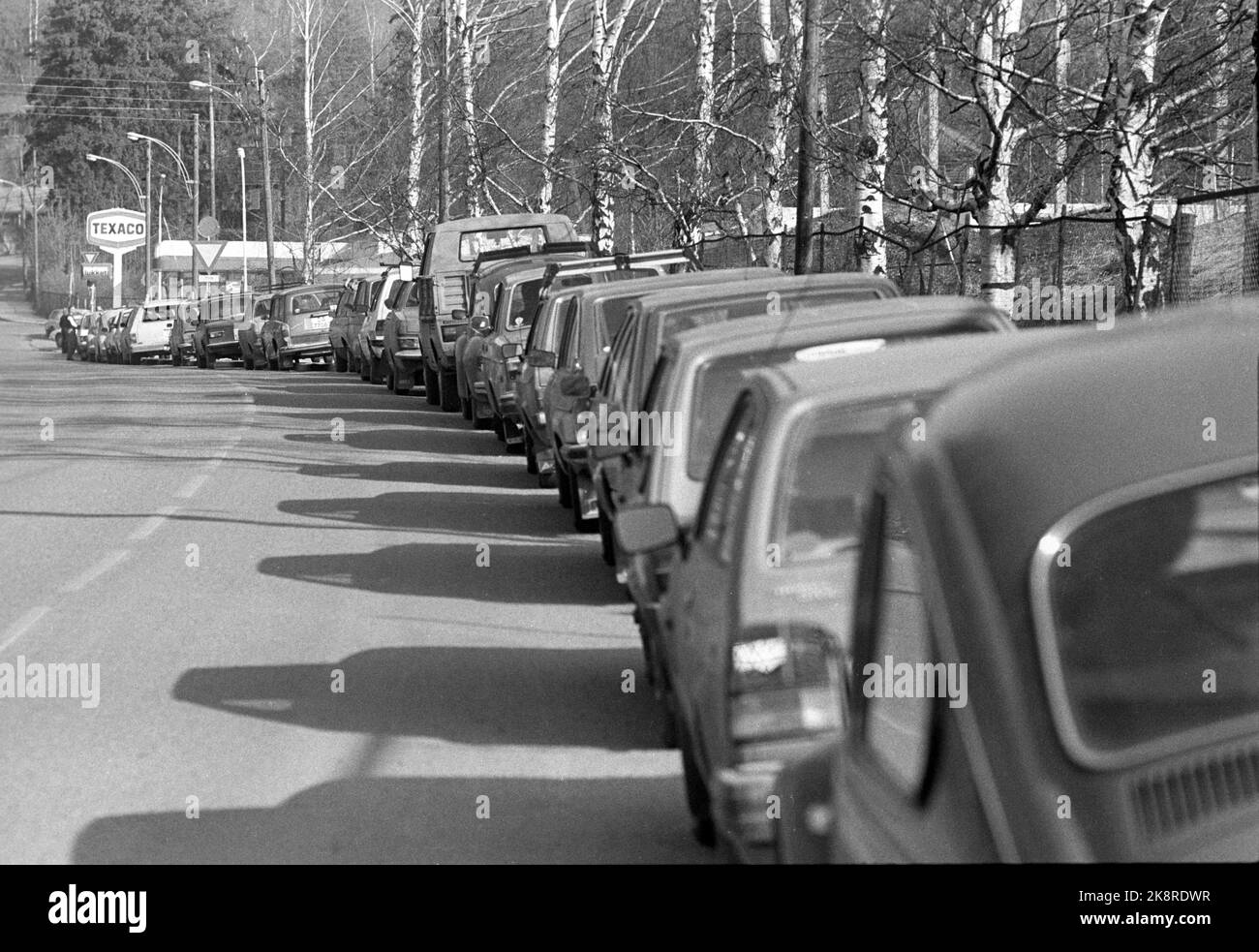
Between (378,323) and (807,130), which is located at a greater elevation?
(807,130)

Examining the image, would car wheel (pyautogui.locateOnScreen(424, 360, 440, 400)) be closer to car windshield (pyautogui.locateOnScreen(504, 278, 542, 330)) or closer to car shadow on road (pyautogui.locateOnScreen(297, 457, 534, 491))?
car windshield (pyautogui.locateOnScreen(504, 278, 542, 330))

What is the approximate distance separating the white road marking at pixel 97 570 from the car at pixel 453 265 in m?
13.6

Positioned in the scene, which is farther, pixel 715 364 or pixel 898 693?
pixel 715 364

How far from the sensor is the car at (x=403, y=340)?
31.4 meters

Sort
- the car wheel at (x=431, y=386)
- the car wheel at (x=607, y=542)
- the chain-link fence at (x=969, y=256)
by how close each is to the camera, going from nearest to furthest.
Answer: the car wheel at (x=607, y=542) < the chain-link fence at (x=969, y=256) < the car wheel at (x=431, y=386)

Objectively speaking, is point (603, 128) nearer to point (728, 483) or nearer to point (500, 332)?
point (500, 332)

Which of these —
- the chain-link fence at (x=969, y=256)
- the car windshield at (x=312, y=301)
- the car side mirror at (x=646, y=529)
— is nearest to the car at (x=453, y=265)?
the chain-link fence at (x=969, y=256)

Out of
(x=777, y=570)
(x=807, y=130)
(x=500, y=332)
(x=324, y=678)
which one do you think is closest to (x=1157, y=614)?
(x=777, y=570)

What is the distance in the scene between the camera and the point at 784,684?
4.91m

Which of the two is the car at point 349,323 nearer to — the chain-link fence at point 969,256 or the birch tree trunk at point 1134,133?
the chain-link fence at point 969,256

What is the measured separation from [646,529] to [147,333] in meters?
56.7

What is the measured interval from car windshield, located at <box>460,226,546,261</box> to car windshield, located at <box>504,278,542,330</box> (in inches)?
307

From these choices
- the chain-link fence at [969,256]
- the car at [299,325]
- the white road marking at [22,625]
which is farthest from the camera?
the car at [299,325]
